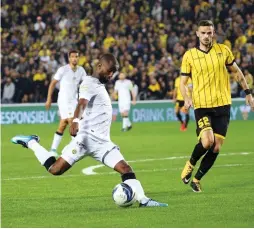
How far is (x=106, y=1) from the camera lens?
37.8m

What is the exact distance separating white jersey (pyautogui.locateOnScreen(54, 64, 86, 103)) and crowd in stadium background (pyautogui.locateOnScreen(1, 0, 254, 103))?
13414mm

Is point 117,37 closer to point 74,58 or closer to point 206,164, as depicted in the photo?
point 74,58

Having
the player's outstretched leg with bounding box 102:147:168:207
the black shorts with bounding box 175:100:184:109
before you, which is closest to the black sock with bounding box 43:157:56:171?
the player's outstretched leg with bounding box 102:147:168:207

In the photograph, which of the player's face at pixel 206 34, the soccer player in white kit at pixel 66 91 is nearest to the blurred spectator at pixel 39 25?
the soccer player in white kit at pixel 66 91

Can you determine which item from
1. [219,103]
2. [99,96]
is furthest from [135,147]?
[99,96]

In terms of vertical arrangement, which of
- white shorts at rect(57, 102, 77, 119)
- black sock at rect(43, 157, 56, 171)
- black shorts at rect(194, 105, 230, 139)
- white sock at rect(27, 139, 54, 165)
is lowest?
white shorts at rect(57, 102, 77, 119)

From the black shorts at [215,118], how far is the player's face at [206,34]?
917 millimetres

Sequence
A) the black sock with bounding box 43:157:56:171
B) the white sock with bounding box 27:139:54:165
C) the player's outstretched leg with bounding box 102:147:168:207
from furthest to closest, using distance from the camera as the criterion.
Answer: the white sock with bounding box 27:139:54:165, the black sock with bounding box 43:157:56:171, the player's outstretched leg with bounding box 102:147:168:207

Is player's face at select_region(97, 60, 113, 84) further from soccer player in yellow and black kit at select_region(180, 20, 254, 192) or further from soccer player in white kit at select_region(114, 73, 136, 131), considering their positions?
soccer player in white kit at select_region(114, 73, 136, 131)

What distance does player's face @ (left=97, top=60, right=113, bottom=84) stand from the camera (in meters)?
11.0

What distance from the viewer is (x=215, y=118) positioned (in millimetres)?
12836

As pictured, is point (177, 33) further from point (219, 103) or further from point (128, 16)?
point (219, 103)

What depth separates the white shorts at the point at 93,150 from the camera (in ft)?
36.5

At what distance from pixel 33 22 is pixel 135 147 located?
1659 cm
